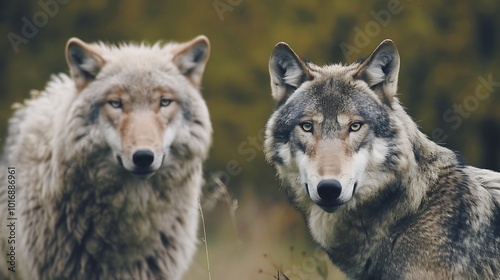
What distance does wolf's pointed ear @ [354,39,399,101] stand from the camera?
5027 mm

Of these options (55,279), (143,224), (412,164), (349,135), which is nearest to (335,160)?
(349,135)

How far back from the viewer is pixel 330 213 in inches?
196

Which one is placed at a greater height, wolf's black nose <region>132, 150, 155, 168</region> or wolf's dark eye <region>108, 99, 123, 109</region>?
wolf's dark eye <region>108, 99, 123, 109</region>

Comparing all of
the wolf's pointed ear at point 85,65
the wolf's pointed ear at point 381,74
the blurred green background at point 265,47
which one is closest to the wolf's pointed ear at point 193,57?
the wolf's pointed ear at point 85,65

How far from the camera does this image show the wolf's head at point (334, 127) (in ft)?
15.1

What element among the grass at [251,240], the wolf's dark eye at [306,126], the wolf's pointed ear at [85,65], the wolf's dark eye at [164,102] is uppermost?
the wolf's pointed ear at [85,65]

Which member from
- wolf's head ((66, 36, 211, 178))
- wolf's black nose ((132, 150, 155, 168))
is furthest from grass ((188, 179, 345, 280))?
wolf's black nose ((132, 150, 155, 168))

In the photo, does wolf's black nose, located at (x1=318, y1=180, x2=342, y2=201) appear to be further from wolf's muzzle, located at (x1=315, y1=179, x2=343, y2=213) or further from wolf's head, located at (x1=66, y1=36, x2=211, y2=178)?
wolf's head, located at (x1=66, y1=36, x2=211, y2=178)

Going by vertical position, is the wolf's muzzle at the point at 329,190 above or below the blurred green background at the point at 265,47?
below

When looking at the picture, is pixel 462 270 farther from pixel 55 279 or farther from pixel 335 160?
pixel 55 279

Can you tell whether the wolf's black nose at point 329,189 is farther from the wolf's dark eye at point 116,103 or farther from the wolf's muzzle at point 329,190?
the wolf's dark eye at point 116,103

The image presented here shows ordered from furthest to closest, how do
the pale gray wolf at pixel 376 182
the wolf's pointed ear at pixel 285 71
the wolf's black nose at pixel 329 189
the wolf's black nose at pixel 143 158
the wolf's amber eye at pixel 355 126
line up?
the wolf's black nose at pixel 143 158 < the wolf's pointed ear at pixel 285 71 < the wolf's amber eye at pixel 355 126 < the pale gray wolf at pixel 376 182 < the wolf's black nose at pixel 329 189

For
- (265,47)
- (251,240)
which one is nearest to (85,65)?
(251,240)

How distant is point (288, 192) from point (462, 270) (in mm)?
1164
